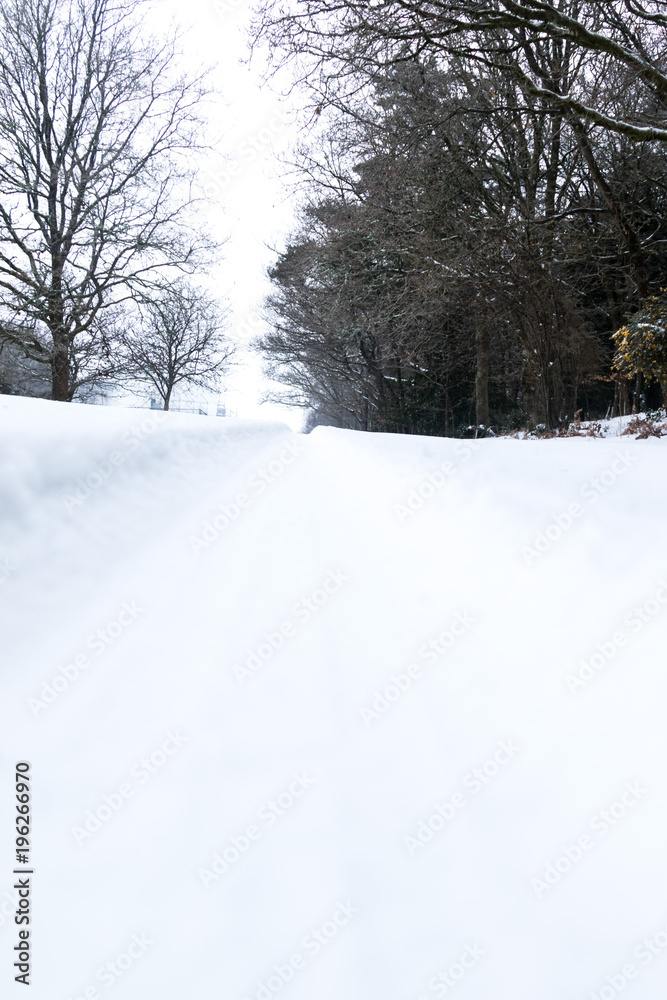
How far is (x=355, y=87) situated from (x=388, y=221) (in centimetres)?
565

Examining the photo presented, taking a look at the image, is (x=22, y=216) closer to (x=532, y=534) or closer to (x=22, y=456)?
(x=22, y=456)

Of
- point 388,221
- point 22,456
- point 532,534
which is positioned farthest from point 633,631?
point 388,221

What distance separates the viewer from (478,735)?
6.32ft
